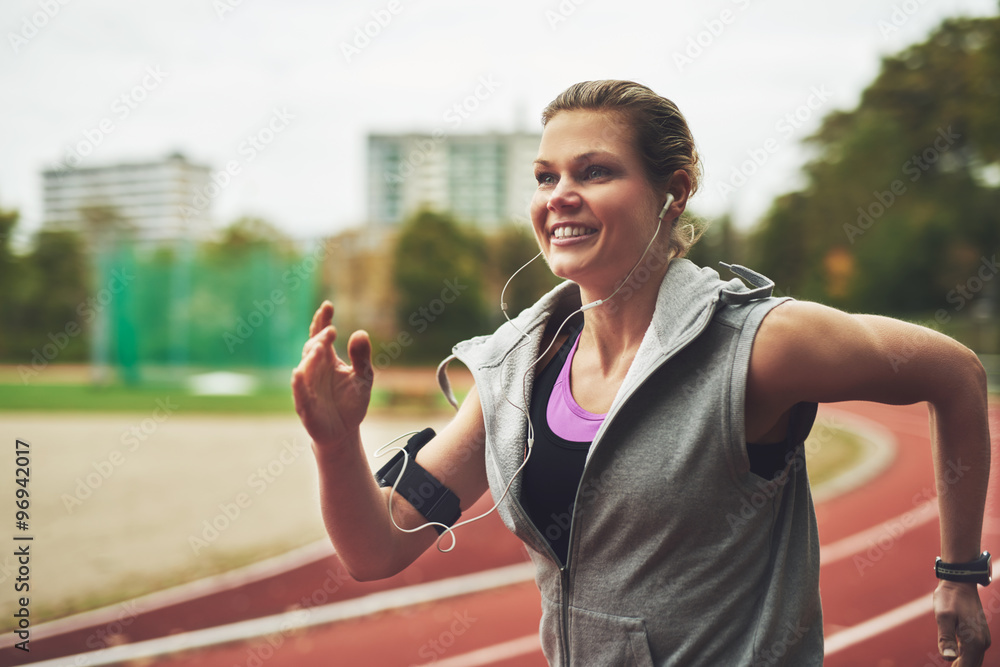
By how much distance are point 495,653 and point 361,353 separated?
417 centimetres

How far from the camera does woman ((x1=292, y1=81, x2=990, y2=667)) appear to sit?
4.61 ft

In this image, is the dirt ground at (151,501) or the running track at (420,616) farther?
the dirt ground at (151,501)

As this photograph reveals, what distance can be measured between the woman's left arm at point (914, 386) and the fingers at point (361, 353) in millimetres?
707

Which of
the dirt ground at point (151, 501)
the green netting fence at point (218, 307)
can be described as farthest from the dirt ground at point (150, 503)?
the green netting fence at point (218, 307)

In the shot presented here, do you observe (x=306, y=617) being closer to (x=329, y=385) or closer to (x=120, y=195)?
(x=329, y=385)

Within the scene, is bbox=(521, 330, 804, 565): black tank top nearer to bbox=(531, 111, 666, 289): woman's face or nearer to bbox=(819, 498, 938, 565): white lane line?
bbox=(531, 111, 666, 289): woman's face

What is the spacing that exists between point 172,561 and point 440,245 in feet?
97.1

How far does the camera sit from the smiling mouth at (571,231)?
5.28ft

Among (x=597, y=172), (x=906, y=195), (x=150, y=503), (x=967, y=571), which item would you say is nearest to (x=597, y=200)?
(x=597, y=172)

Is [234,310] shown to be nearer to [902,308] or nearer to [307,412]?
[902,308]

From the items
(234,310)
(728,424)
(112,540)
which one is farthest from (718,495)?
(234,310)

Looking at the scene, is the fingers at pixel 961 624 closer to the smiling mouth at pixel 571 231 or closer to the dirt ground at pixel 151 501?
the smiling mouth at pixel 571 231

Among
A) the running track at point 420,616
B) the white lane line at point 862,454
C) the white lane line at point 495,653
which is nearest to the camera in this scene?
the white lane line at point 495,653

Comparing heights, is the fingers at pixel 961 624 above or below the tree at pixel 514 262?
above
